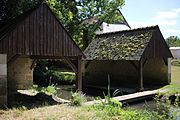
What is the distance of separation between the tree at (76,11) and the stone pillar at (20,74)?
3.45 metres

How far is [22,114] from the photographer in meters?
8.37

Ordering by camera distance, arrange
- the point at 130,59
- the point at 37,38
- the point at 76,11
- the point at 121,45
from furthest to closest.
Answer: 1. the point at 76,11
2. the point at 121,45
3. the point at 130,59
4. the point at 37,38

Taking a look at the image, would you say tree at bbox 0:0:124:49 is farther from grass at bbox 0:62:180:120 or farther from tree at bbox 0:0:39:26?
grass at bbox 0:62:180:120

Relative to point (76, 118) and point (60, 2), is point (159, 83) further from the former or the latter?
point (76, 118)

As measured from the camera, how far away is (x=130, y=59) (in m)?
16.5

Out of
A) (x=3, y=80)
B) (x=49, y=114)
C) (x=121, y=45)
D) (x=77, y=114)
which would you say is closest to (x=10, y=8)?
(x=121, y=45)

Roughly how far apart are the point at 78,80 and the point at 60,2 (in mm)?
11465

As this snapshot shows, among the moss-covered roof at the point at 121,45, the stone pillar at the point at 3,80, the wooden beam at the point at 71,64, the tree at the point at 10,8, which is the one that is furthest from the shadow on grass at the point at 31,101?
the moss-covered roof at the point at 121,45

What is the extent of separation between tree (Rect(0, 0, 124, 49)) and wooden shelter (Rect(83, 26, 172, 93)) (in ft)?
8.44

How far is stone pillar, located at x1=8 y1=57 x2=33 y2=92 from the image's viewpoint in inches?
585

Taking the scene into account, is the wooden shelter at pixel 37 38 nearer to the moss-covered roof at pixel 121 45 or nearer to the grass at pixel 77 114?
the grass at pixel 77 114

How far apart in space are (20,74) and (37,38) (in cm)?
541

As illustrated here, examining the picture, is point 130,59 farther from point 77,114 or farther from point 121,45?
point 77,114

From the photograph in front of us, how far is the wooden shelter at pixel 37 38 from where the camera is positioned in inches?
391
